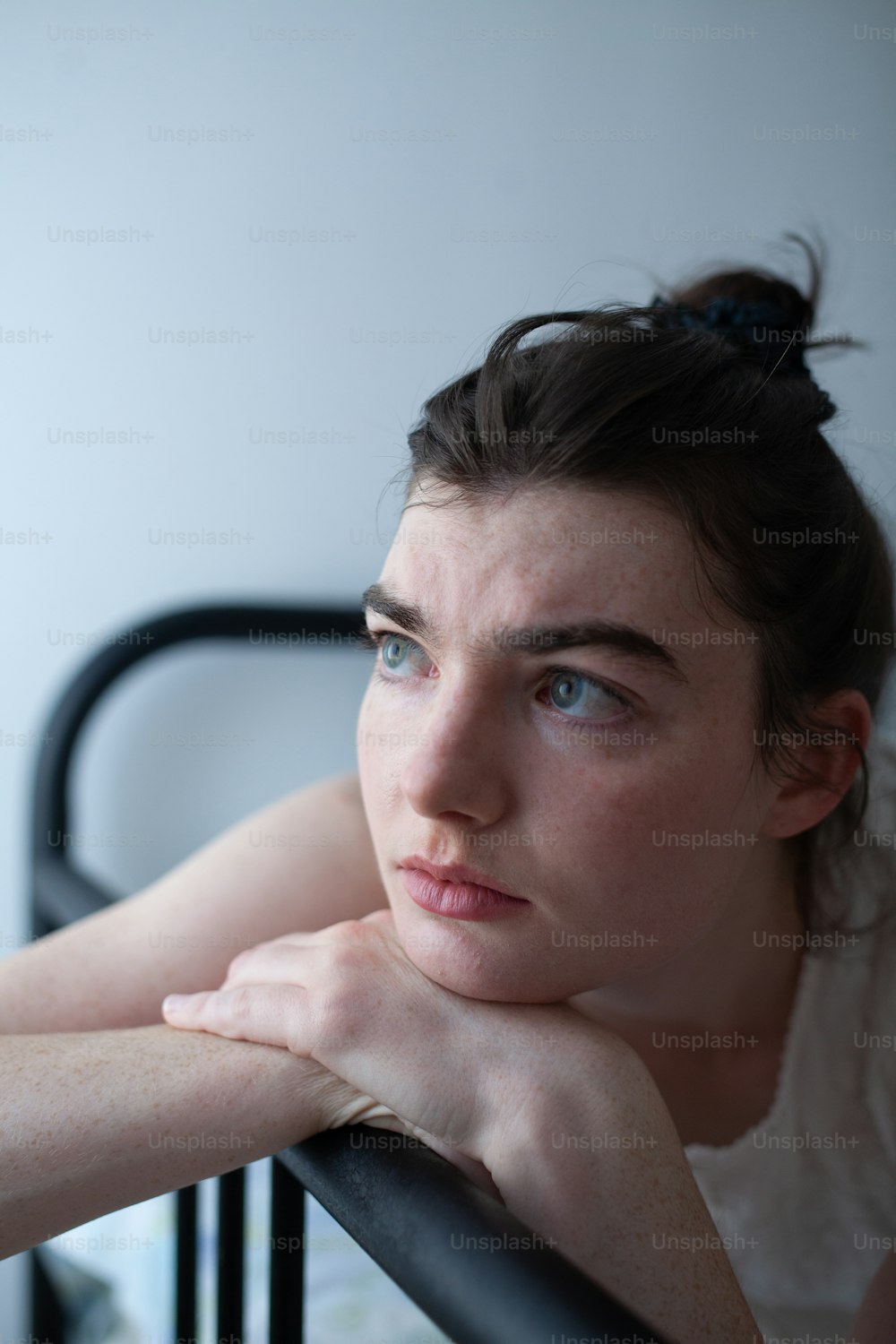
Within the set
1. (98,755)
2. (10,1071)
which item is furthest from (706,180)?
(10,1071)

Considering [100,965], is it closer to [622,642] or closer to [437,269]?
[622,642]

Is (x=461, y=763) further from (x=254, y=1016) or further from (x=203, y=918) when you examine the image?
(x=203, y=918)

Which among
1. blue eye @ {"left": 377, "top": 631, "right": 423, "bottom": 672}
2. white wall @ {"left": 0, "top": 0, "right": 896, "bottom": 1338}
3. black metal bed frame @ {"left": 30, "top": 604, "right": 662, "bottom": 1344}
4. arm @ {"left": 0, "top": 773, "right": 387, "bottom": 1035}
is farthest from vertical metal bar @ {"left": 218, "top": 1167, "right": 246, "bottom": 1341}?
white wall @ {"left": 0, "top": 0, "right": 896, "bottom": 1338}

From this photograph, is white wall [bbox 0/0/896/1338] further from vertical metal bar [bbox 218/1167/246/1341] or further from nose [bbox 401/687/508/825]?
vertical metal bar [bbox 218/1167/246/1341]

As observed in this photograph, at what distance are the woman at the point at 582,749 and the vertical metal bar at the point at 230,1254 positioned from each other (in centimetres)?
10

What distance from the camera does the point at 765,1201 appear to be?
37.9 inches

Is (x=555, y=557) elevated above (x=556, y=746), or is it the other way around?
(x=555, y=557)

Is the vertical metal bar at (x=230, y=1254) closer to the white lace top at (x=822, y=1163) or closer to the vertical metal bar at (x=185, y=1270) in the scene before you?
the vertical metal bar at (x=185, y=1270)

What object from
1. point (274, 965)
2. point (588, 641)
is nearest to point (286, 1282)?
point (274, 965)

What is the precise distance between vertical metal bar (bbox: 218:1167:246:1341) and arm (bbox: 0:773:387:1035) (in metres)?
0.23

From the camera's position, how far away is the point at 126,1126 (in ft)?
1.92

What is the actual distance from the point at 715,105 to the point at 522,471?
3.18 ft

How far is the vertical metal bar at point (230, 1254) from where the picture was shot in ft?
2.18

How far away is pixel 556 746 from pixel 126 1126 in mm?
353
